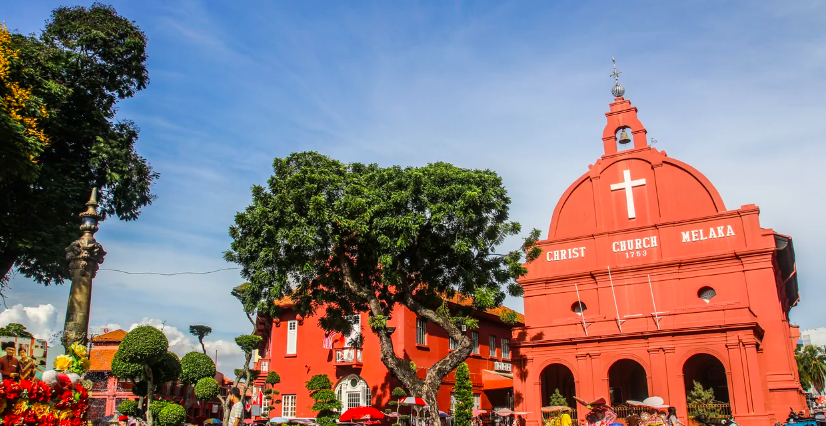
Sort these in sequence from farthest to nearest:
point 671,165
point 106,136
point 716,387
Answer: point 671,165 → point 716,387 → point 106,136

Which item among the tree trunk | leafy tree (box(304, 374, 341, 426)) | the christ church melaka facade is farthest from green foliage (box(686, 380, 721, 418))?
the tree trunk

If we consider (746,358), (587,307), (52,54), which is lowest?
(746,358)

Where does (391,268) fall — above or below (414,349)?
above

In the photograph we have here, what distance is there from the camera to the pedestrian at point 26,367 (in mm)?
5801

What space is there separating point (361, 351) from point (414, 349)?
7.66 ft

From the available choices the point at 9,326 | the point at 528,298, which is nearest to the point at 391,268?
the point at 528,298

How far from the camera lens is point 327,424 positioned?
22.6 metres

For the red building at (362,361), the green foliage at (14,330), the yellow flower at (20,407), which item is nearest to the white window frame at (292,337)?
the red building at (362,361)

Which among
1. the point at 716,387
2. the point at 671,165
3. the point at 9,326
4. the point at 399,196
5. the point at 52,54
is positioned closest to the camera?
the point at 9,326

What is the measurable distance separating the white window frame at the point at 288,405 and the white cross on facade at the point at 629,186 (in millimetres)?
17088

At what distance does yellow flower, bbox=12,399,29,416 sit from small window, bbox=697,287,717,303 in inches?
947

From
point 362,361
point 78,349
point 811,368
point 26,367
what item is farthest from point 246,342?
point 811,368

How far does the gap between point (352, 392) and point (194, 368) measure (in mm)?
11320

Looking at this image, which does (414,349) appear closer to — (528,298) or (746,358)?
(528,298)
